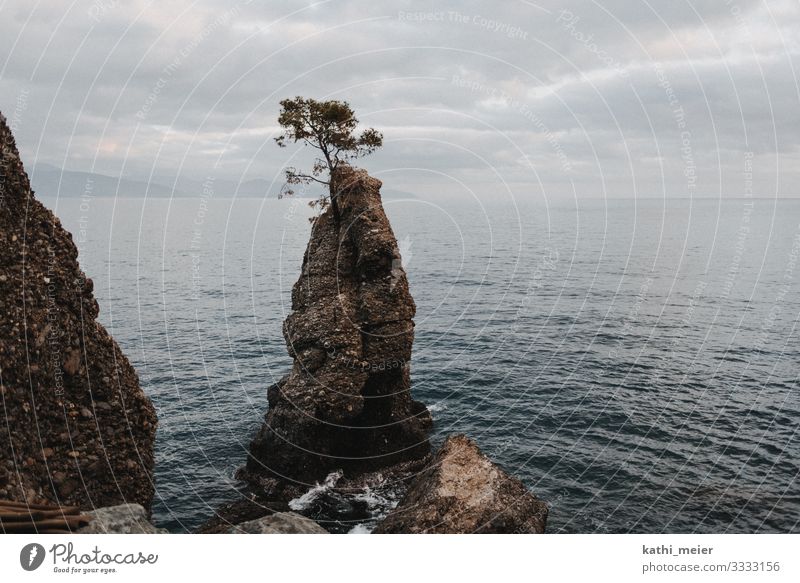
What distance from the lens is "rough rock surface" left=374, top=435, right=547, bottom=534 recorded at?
22.0m

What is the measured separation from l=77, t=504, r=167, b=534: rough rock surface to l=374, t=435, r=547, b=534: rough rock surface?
1195cm

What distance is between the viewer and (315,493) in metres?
33.2

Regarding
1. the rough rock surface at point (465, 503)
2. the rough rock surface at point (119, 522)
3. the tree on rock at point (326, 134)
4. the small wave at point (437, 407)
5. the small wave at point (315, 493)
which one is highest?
the tree on rock at point (326, 134)

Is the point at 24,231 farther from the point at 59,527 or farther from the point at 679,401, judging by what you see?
the point at 679,401

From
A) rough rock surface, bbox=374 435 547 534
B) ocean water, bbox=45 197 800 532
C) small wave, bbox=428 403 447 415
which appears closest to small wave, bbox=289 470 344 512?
ocean water, bbox=45 197 800 532

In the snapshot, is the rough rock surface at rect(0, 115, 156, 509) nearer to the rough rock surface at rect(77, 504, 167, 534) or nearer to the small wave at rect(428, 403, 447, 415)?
the rough rock surface at rect(77, 504, 167, 534)

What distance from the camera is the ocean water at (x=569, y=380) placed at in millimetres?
32625

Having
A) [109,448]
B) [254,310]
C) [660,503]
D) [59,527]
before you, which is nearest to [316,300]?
[109,448]

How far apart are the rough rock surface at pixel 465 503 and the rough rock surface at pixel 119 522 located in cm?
1195

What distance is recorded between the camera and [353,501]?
3244cm

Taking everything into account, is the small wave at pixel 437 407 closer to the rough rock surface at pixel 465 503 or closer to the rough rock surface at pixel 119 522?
the rough rock surface at pixel 465 503

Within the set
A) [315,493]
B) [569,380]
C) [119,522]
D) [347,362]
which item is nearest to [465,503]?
[315,493]

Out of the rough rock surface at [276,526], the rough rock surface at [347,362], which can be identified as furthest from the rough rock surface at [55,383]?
the rough rock surface at [347,362]
